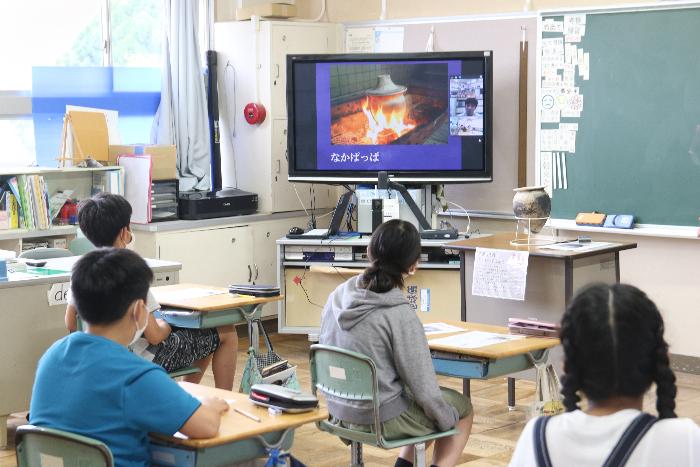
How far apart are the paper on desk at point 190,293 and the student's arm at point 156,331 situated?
370 mm

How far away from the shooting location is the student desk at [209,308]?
464 cm

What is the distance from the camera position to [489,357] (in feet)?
12.1

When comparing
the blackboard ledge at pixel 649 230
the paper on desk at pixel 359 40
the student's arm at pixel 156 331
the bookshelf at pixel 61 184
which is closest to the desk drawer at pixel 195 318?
the student's arm at pixel 156 331

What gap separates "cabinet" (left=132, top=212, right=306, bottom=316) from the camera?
6.84 meters

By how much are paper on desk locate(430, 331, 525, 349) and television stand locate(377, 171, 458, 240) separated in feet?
8.50

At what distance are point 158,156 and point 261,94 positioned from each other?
0.93 metres

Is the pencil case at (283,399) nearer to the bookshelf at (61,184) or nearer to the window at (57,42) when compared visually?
the bookshelf at (61,184)

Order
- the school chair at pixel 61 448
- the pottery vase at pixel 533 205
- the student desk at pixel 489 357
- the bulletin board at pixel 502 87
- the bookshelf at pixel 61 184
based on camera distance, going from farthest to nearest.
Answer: the bulletin board at pixel 502 87 → the bookshelf at pixel 61 184 → the pottery vase at pixel 533 205 → the student desk at pixel 489 357 → the school chair at pixel 61 448

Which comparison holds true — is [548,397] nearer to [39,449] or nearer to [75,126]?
[39,449]

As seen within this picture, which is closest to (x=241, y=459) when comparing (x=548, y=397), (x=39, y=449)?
(x=39, y=449)

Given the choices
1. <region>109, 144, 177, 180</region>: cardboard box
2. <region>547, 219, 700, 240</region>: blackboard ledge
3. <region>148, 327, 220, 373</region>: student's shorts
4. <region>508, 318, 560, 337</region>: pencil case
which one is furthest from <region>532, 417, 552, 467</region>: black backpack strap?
<region>109, 144, 177, 180</region>: cardboard box

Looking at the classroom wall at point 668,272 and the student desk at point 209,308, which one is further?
the classroom wall at point 668,272

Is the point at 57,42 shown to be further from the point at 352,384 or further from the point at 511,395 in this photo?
the point at 352,384

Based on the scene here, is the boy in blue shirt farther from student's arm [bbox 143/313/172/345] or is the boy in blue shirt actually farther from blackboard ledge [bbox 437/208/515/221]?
blackboard ledge [bbox 437/208/515/221]
